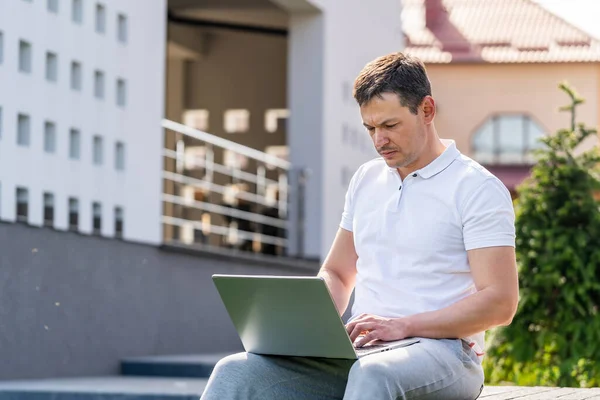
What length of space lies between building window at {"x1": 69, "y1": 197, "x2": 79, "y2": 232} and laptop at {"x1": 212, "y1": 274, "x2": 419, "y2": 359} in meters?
4.63

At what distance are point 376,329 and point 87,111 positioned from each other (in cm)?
509

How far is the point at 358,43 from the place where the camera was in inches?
535

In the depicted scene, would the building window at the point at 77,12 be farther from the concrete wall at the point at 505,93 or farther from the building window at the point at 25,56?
the concrete wall at the point at 505,93

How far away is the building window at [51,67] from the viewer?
784 centimetres

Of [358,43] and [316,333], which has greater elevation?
[358,43]

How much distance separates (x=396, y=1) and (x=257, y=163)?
292cm

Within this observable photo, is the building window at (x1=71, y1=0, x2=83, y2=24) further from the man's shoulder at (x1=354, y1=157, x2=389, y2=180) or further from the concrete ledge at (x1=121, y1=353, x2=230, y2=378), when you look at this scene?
the man's shoulder at (x1=354, y1=157, x2=389, y2=180)

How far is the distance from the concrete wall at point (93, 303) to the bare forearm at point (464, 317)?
Answer: 4.18 meters

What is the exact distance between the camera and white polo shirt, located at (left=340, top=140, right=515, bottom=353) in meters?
3.45

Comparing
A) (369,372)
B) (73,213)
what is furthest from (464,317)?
(73,213)

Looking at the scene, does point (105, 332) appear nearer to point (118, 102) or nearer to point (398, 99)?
point (118, 102)

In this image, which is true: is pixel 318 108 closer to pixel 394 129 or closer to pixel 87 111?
pixel 87 111

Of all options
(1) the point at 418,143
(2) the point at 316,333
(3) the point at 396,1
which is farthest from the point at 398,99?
(3) the point at 396,1

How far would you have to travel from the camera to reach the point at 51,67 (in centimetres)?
788
